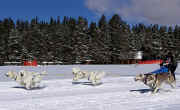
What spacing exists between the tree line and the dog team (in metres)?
40.2

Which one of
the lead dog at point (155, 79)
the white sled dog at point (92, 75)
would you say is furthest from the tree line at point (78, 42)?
the lead dog at point (155, 79)

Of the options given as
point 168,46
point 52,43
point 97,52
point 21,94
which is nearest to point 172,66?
point 21,94

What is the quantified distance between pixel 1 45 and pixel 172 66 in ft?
164

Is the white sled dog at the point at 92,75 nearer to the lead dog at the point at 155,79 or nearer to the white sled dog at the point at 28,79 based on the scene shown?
the white sled dog at the point at 28,79

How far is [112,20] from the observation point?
62969 millimetres

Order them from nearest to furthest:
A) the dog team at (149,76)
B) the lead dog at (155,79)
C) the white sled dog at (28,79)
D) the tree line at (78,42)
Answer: the lead dog at (155,79) → the dog team at (149,76) → the white sled dog at (28,79) → the tree line at (78,42)

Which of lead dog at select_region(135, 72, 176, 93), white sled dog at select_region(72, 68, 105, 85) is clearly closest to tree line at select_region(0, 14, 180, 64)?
white sled dog at select_region(72, 68, 105, 85)

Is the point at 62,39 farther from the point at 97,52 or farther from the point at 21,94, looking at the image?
the point at 21,94

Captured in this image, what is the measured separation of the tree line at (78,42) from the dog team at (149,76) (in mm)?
40167

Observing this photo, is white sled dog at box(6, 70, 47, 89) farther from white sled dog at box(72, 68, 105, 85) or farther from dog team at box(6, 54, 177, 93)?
white sled dog at box(72, 68, 105, 85)

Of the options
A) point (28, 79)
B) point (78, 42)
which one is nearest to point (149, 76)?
point (28, 79)

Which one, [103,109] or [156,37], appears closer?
[103,109]

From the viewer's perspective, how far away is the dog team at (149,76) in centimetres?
955

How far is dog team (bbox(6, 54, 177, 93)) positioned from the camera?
9.55 meters
